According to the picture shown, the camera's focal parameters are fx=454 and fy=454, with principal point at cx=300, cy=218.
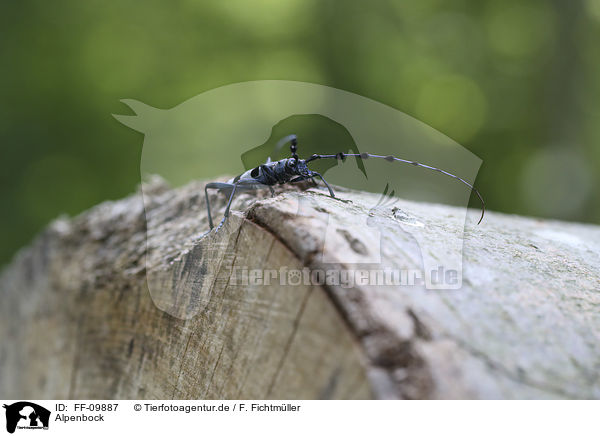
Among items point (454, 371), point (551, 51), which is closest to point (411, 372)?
point (454, 371)
